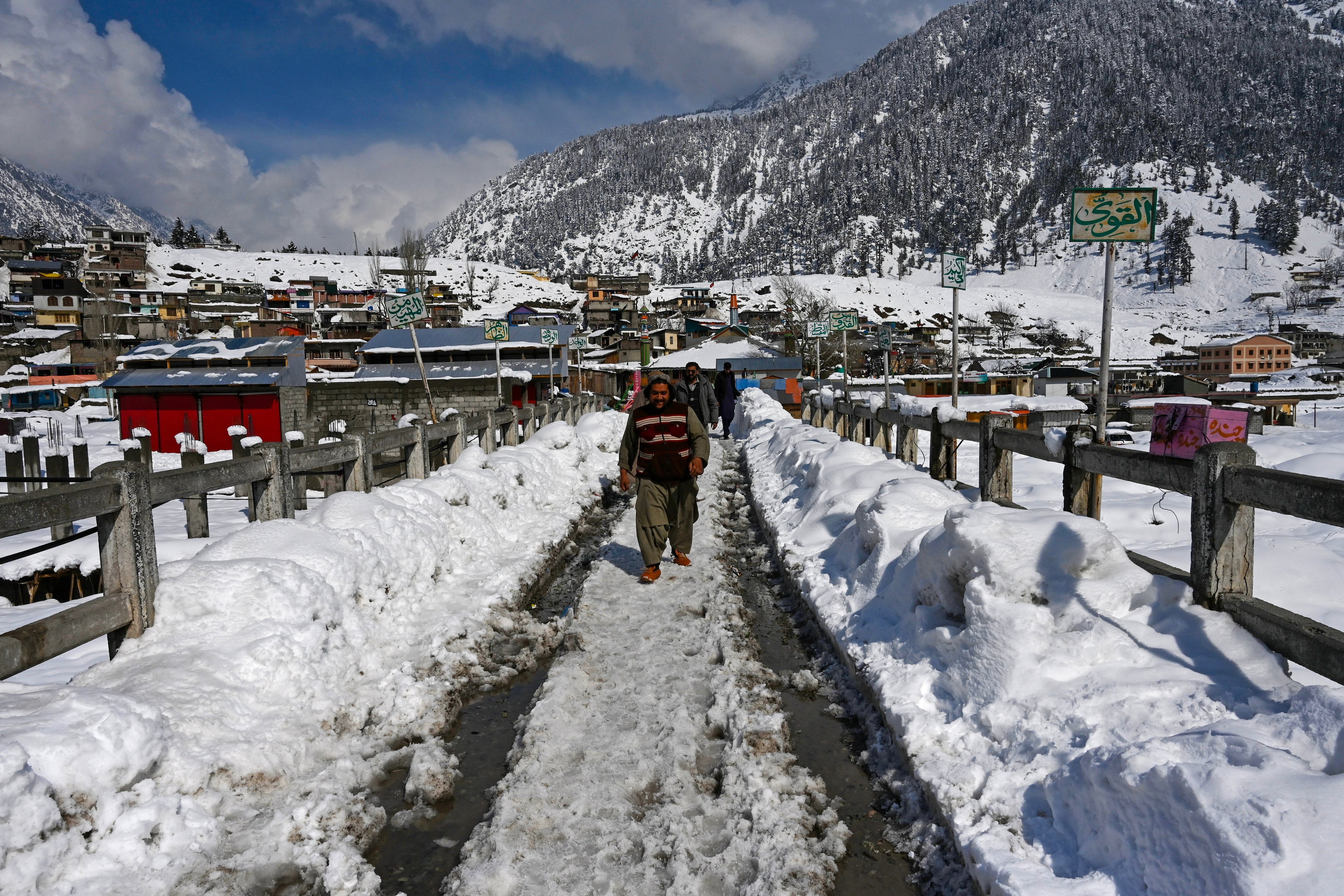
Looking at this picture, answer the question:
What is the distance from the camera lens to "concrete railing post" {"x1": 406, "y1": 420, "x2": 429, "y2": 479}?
9.42 meters

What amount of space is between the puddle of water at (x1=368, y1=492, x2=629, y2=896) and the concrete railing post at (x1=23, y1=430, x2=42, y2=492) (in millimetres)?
11334

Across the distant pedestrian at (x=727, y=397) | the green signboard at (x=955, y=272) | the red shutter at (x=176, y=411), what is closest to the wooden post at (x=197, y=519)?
the green signboard at (x=955, y=272)

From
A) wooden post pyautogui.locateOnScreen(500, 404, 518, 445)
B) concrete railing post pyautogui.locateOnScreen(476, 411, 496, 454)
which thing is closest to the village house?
wooden post pyautogui.locateOnScreen(500, 404, 518, 445)

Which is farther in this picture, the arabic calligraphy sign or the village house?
the village house

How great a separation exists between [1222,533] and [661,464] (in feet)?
14.7

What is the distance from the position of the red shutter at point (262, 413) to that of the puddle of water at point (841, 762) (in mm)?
24599

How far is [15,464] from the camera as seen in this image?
11.9 metres

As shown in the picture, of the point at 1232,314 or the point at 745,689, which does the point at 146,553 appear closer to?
the point at 745,689

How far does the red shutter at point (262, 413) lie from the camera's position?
26.4 meters

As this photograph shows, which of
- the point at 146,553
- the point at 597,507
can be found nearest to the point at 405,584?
the point at 146,553

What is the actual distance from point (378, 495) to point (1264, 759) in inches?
251

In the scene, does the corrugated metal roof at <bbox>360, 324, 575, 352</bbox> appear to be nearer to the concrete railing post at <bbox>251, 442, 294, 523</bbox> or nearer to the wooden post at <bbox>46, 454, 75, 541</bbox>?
the wooden post at <bbox>46, 454, 75, 541</bbox>

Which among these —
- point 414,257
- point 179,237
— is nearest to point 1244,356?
point 414,257

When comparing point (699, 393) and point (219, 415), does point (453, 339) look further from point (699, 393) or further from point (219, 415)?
point (699, 393)
